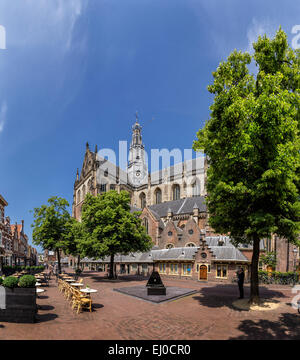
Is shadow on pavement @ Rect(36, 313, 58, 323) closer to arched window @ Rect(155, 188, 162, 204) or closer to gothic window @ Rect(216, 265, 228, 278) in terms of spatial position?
gothic window @ Rect(216, 265, 228, 278)

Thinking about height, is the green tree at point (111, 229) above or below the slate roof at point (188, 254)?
above

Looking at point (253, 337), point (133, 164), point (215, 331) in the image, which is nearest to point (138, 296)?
point (215, 331)

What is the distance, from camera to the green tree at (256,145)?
37.4 ft

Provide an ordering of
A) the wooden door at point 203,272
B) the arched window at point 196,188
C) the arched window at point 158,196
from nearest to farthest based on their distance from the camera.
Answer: the wooden door at point 203,272 → the arched window at point 196,188 → the arched window at point 158,196

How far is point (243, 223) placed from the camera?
1363cm

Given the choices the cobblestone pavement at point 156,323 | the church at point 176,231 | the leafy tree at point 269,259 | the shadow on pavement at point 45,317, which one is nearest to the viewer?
the cobblestone pavement at point 156,323

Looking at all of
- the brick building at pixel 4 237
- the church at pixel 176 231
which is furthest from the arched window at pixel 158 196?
the brick building at pixel 4 237

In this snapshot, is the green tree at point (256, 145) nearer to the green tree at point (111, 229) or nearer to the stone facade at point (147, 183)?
the green tree at point (111, 229)

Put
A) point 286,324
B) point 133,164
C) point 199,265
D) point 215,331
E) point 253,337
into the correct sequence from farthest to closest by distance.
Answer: point 133,164, point 199,265, point 286,324, point 215,331, point 253,337

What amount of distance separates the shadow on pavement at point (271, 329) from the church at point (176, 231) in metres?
6.48

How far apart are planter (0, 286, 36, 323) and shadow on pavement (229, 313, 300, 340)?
754cm

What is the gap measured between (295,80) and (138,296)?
16.3m

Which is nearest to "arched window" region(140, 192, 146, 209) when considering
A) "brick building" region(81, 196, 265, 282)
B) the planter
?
"brick building" region(81, 196, 265, 282)
